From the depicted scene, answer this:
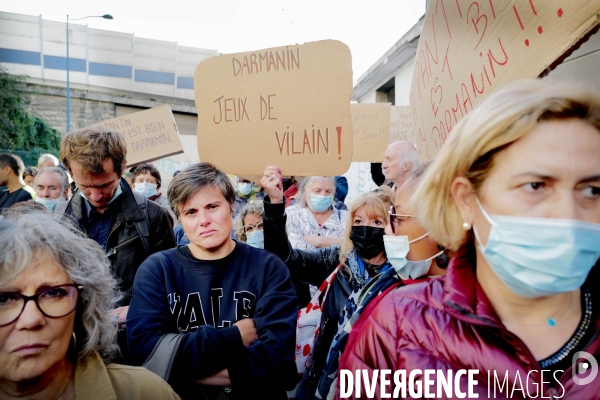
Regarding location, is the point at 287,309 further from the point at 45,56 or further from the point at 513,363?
the point at 45,56

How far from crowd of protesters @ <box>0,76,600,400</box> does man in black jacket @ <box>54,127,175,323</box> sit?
273 mm

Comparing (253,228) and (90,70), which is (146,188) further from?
(90,70)

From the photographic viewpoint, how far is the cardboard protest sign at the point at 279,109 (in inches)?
99.1

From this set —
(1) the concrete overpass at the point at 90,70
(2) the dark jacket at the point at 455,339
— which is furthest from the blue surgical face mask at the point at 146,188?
(1) the concrete overpass at the point at 90,70

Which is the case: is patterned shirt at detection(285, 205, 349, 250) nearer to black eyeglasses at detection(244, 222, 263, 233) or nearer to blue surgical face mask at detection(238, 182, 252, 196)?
black eyeglasses at detection(244, 222, 263, 233)

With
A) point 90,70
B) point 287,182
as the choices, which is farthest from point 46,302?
point 90,70

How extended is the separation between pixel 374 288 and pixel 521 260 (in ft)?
2.58

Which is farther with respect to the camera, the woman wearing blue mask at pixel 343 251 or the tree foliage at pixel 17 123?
the tree foliage at pixel 17 123

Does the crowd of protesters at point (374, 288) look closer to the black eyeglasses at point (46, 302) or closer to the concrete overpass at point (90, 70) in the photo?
the black eyeglasses at point (46, 302)

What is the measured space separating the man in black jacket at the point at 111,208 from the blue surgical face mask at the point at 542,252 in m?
2.02

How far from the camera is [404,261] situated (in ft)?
5.86

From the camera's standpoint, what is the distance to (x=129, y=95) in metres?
26.5

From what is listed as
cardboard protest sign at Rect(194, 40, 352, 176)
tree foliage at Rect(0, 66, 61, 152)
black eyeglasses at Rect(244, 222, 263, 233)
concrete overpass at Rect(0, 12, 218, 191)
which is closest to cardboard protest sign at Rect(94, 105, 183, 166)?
black eyeglasses at Rect(244, 222, 263, 233)

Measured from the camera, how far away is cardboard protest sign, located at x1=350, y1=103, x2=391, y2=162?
Answer: 17.6 ft
